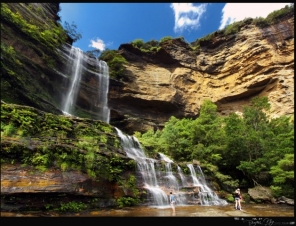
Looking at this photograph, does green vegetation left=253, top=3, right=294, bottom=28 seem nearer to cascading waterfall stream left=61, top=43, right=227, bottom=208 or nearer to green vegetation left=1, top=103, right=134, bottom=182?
cascading waterfall stream left=61, top=43, right=227, bottom=208

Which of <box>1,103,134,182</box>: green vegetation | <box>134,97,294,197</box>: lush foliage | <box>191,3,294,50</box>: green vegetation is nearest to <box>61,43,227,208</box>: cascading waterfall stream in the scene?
<box>1,103,134,182</box>: green vegetation

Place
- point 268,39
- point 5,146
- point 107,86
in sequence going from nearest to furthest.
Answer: point 5,146 < point 107,86 < point 268,39

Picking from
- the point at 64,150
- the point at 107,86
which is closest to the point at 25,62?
the point at 107,86

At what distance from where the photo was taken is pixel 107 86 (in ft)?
88.9

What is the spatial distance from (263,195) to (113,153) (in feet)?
29.6

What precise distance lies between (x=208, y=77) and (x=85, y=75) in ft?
57.7

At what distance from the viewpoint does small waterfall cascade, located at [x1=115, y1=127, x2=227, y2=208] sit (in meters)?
10.6

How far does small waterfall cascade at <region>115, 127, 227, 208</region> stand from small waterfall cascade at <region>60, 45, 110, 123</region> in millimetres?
11384

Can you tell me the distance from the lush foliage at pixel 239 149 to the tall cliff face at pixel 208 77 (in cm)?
823

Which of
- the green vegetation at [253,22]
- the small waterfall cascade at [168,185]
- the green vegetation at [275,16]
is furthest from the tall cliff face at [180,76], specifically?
the small waterfall cascade at [168,185]

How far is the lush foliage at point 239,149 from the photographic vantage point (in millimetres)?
13859

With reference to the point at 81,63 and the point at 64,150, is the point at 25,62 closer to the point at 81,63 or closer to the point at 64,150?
the point at 81,63

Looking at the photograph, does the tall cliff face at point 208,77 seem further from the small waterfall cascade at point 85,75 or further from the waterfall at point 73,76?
the waterfall at point 73,76

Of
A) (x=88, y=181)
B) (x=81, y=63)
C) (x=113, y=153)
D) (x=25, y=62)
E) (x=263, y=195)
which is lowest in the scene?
(x=263, y=195)
